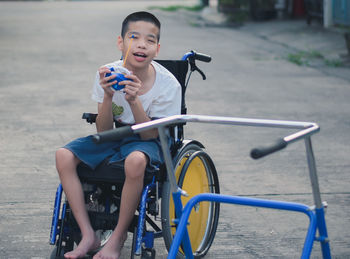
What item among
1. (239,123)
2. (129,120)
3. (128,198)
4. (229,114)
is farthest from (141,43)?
(229,114)

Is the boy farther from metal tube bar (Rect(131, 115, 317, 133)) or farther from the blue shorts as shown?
metal tube bar (Rect(131, 115, 317, 133))

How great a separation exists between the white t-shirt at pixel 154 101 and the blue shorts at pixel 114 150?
18 centimetres

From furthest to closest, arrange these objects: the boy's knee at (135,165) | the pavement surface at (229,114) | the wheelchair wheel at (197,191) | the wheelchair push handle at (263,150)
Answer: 1. the pavement surface at (229,114)
2. the wheelchair wheel at (197,191)
3. the boy's knee at (135,165)
4. the wheelchair push handle at (263,150)

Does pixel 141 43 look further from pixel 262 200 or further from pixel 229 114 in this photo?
pixel 229 114

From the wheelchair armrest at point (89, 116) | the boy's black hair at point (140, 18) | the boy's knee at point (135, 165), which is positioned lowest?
the boy's knee at point (135, 165)

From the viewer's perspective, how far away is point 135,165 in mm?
3363

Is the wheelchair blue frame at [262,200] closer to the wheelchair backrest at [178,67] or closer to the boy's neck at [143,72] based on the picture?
the boy's neck at [143,72]

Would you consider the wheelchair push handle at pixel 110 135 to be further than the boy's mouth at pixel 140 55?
No

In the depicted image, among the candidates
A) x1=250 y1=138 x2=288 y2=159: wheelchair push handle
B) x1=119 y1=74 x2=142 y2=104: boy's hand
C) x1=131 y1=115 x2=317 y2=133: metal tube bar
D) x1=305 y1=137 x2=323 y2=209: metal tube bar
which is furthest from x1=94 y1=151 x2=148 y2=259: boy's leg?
x1=250 y1=138 x2=288 y2=159: wheelchair push handle

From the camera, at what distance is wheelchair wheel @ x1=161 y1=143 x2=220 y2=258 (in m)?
3.62

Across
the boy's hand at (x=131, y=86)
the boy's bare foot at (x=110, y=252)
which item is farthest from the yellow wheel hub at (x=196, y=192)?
the boy's hand at (x=131, y=86)

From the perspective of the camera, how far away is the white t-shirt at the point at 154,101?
375 cm

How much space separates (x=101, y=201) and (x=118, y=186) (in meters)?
0.20

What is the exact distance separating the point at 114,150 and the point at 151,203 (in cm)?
35
